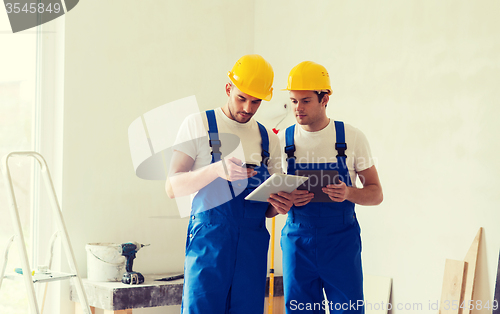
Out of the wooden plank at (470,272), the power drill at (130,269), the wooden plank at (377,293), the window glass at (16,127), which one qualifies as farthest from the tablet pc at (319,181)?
the window glass at (16,127)

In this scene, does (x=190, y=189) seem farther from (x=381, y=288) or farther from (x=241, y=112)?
Answer: (x=381, y=288)

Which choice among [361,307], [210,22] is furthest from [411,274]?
[210,22]

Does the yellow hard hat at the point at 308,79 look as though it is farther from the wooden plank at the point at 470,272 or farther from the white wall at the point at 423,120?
the wooden plank at the point at 470,272

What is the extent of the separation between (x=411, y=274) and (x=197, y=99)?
2.44 meters

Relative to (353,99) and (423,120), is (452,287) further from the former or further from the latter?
(353,99)

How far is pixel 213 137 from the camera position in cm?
223

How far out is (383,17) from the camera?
3826mm

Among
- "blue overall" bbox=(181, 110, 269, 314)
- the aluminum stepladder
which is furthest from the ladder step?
"blue overall" bbox=(181, 110, 269, 314)

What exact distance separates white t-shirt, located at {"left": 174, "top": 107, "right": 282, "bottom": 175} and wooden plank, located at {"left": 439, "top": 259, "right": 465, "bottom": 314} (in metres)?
1.60

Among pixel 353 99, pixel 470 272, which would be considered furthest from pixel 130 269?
pixel 470 272

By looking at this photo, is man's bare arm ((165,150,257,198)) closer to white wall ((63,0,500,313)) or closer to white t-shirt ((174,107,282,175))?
white t-shirt ((174,107,282,175))

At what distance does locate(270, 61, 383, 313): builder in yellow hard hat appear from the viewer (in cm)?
236

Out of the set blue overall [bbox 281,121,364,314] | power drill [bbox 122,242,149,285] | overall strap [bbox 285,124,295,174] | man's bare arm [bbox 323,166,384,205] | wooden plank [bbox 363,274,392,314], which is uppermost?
overall strap [bbox 285,124,295,174]

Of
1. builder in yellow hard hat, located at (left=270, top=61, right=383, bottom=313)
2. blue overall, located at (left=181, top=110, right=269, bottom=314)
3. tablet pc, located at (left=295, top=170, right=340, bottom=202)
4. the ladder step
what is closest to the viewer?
blue overall, located at (left=181, top=110, right=269, bottom=314)
